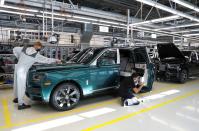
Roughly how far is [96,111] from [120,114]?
0.61 metres

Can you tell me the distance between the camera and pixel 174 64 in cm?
803

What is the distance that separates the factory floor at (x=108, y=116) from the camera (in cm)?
362

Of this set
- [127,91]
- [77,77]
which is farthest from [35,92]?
[127,91]

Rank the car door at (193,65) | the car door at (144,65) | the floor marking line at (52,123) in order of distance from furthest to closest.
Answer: the car door at (193,65)
the car door at (144,65)
the floor marking line at (52,123)

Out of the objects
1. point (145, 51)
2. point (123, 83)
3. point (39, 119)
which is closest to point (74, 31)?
point (145, 51)

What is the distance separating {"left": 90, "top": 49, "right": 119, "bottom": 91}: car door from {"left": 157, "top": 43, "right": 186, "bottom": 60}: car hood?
12.1 ft

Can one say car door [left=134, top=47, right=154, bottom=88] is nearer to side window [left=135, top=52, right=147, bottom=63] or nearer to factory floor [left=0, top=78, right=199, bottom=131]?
side window [left=135, top=52, right=147, bottom=63]

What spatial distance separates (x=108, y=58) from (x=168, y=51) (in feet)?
14.2

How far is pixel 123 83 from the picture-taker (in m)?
5.02

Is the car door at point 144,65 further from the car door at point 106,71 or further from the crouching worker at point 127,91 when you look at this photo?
the crouching worker at point 127,91

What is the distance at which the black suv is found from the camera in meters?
8.05

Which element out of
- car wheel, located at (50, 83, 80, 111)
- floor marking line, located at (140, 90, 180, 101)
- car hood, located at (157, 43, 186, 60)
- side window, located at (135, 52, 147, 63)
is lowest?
floor marking line, located at (140, 90, 180, 101)

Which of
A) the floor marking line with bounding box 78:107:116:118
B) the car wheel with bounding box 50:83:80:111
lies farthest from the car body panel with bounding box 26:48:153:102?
the floor marking line with bounding box 78:107:116:118

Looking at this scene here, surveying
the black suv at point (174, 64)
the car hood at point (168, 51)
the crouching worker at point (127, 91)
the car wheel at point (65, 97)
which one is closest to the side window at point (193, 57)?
the black suv at point (174, 64)
